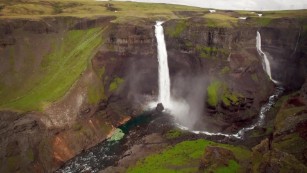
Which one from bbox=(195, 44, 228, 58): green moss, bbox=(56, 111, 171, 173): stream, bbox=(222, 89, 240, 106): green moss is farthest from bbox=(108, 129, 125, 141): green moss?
bbox=(195, 44, 228, 58): green moss

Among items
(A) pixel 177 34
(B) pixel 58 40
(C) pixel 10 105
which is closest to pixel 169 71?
(A) pixel 177 34

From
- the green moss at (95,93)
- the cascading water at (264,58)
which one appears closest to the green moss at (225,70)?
the cascading water at (264,58)

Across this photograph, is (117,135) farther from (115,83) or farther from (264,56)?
(264,56)

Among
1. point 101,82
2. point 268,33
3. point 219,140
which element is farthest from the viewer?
point 268,33

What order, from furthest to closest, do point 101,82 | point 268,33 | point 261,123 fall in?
point 268,33 → point 101,82 → point 261,123

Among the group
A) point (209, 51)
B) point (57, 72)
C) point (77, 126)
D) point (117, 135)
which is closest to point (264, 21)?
point (209, 51)

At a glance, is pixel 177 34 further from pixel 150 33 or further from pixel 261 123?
pixel 261 123

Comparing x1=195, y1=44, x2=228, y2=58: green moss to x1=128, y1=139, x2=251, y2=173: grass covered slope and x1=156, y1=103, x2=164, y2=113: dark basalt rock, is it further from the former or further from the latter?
x1=128, y1=139, x2=251, y2=173: grass covered slope
